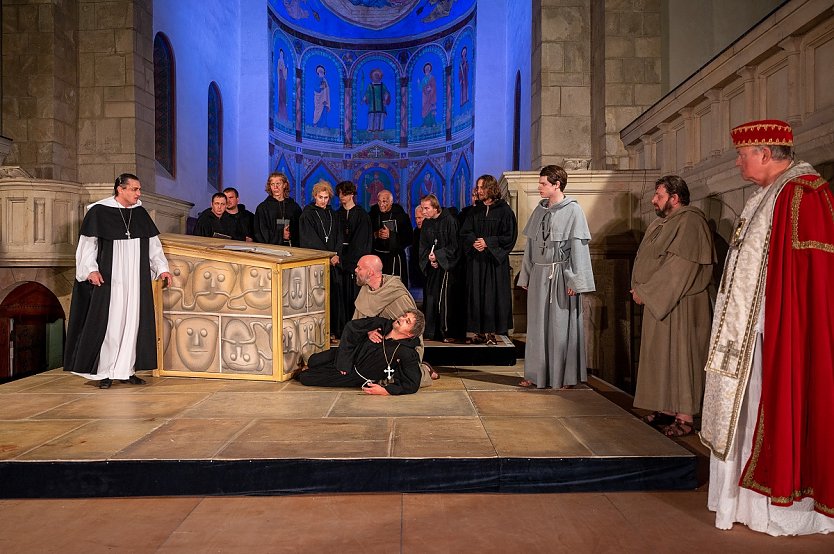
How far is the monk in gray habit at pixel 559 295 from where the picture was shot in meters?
4.86

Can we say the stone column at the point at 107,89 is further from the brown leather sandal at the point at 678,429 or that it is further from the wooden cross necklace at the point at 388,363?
the brown leather sandal at the point at 678,429

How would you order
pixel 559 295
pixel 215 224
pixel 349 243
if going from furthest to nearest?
1. pixel 215 224
2. pixel 349 243
3. pixel 559 295

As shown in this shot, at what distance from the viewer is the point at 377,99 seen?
18.6 meters

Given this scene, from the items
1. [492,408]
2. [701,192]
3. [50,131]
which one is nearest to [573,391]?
[492,408]

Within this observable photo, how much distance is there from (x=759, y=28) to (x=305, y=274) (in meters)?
3.79

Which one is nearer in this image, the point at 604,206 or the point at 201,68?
the point at 604,206

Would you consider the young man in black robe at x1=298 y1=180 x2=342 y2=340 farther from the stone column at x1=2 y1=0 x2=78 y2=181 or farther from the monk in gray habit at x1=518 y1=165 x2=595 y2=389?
the stone column at x1=2 y1=0 x2=78 y2=181

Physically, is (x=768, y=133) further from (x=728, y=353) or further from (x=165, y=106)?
(x=165, y=106)

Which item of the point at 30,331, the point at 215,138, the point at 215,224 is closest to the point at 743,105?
the point at 215,224

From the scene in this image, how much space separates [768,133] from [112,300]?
4500mm

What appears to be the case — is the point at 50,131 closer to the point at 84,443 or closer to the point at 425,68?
the point at 84,443

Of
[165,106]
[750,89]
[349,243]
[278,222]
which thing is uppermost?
[165,106]

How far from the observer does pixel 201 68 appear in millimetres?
13531

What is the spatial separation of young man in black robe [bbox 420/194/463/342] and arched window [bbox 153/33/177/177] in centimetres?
681
